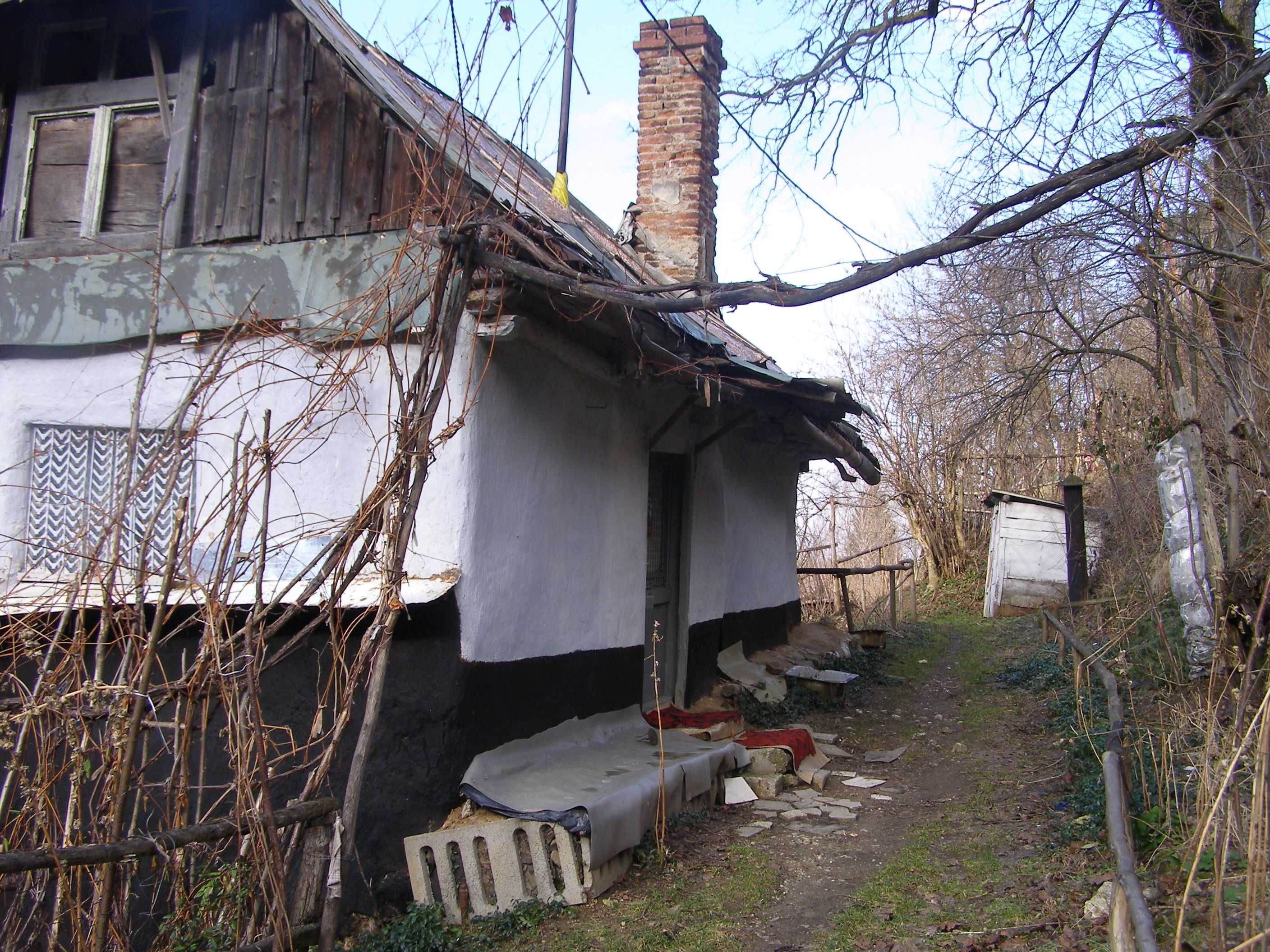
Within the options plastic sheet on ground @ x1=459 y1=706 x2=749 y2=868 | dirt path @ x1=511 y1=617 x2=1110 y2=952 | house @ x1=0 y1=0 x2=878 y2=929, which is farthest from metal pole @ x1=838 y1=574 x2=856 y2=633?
plastic sheet on ground @ x1=459 y1=706 x2=749 y2=868

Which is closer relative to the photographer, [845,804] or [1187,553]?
[845,804]

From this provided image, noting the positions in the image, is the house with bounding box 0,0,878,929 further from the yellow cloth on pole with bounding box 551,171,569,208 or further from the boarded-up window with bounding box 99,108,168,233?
the yellow cloth on pole with bounding box 551,171,569,208

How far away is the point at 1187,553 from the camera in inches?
269

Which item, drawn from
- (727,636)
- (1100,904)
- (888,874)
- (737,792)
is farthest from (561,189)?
(1100,904)

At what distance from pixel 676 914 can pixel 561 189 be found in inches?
230

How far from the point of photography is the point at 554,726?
5914 mm

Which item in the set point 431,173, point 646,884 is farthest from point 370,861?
point 431,173

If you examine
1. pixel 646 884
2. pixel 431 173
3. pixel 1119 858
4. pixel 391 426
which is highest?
pixel 431 173

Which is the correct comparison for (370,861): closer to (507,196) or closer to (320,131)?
(507,196)

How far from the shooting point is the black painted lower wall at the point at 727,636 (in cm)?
845

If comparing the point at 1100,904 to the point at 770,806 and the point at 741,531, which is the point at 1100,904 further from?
the point at 741,531

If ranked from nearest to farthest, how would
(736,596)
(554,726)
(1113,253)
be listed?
(1113,253) → (554,726) → (736,596)

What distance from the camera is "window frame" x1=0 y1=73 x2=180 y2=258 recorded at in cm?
606

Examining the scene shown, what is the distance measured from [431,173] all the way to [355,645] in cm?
237
